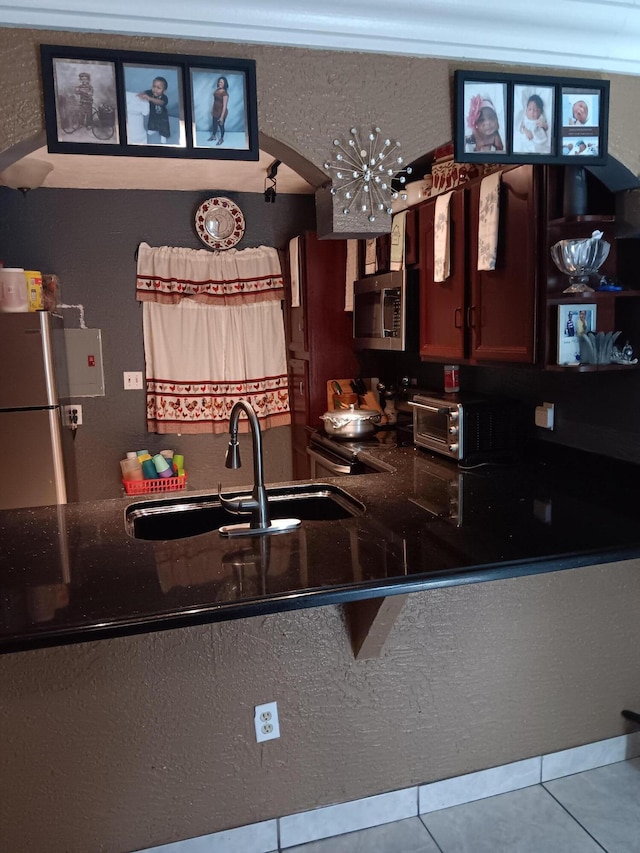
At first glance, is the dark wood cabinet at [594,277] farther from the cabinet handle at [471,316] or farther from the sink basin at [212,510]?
the sink basin at [212,510]

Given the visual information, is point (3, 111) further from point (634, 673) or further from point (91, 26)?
point (634, 673)

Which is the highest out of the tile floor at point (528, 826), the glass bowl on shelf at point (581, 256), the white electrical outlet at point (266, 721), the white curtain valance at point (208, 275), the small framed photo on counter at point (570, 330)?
the white curtain valance at point (208, 275)

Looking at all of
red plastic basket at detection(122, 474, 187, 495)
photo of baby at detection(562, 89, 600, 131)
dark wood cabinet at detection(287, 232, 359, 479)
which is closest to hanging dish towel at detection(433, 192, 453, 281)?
photo of baby at detection(562, 89, 600, 131)

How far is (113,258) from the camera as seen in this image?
3.89 m

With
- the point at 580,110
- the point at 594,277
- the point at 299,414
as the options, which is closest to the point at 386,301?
the point at 299,414

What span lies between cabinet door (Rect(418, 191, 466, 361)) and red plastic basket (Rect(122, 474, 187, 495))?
1.74m

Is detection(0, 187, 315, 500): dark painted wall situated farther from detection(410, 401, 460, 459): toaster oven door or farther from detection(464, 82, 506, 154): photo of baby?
detection(464, 82, 506, 154): photo of baby

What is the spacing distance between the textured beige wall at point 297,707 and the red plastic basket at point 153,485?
210 centimetres

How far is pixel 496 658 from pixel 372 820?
624mm

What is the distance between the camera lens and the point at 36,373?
3.22 meters

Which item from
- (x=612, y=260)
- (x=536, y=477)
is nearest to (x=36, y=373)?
(x=536, y=477)

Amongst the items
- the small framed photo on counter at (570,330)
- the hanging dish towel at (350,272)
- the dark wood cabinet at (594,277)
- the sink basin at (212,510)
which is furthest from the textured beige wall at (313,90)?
the hanging dish towel at (350,272)

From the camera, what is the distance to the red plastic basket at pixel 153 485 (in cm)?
385

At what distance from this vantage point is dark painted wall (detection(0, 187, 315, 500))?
3.75 metres
